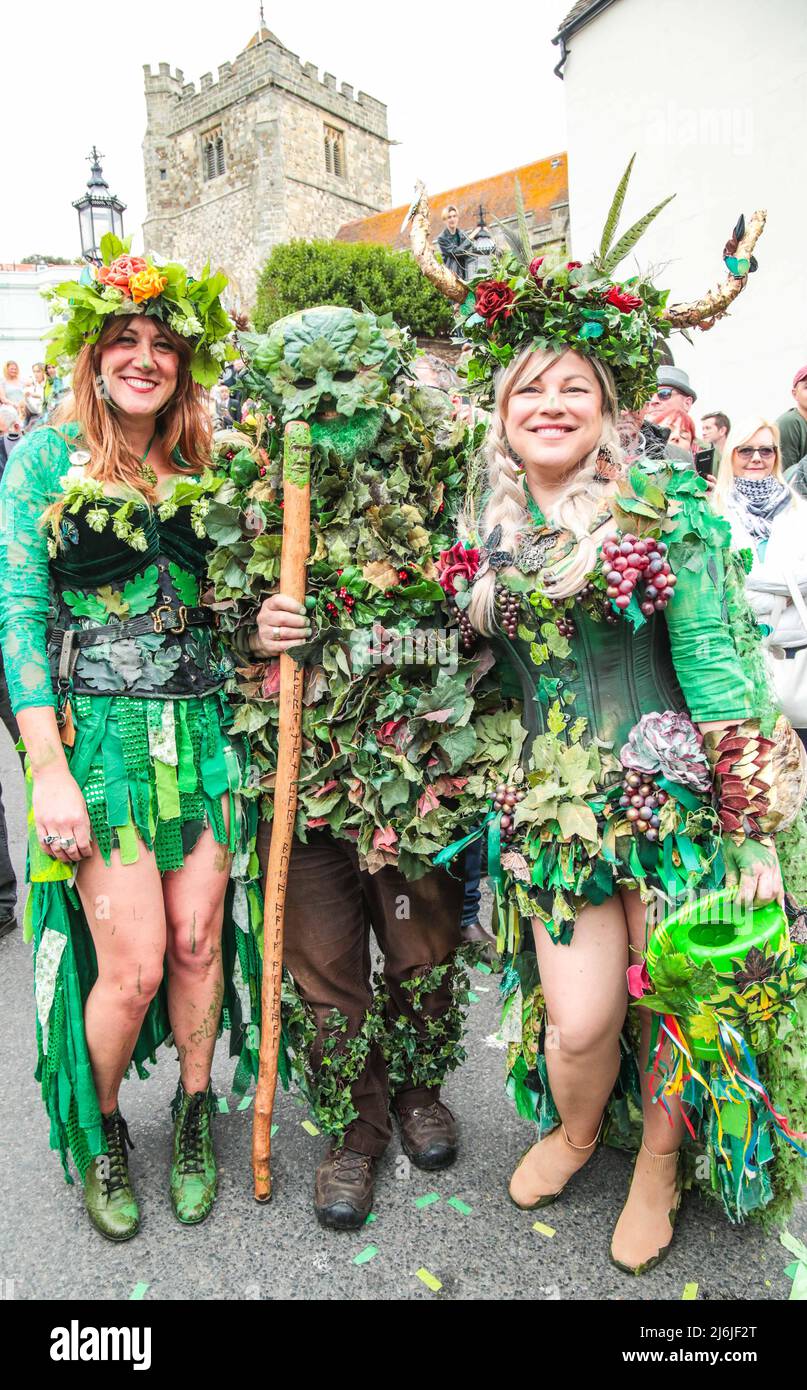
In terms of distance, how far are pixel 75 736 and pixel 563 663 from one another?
3.81ft

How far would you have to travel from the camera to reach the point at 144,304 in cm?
211

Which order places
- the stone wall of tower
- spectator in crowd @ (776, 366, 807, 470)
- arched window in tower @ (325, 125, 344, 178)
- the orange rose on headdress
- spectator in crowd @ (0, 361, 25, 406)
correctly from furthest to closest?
arched window in tower @ (325, 125, 344, 178), the stone wall of tower, spectator in crowd @ (0, 361, 25, 406), spectator in crowd @ (776, 366, 807, 470), the orange rose on headdress

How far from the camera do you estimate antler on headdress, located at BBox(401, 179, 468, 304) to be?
2248mm

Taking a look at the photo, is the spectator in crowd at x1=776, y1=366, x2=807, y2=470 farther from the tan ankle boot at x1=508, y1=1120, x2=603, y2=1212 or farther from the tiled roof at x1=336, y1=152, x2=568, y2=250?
the tiled roof at x1=336, y1=152, x2=568, y2=250

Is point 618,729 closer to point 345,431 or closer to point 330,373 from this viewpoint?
point 345,431

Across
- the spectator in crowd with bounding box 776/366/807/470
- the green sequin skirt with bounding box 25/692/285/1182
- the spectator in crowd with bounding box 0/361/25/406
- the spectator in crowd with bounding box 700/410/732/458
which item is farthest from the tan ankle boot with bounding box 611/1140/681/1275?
the spectator in crowd with bounding box 0/361/25/406

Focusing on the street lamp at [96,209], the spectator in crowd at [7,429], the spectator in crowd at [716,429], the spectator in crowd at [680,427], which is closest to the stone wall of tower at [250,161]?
the street lamp at [96,209]

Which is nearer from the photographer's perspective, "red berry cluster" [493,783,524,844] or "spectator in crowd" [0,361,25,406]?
"red berry cluster" [493,783,524,844]

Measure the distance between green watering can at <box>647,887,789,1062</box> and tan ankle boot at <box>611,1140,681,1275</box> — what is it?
639mm

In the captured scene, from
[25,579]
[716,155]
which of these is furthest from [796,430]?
[716,155]

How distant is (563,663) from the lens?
1979 mm

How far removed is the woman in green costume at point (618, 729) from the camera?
184 cm

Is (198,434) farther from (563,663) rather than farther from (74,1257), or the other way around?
(74,1257)

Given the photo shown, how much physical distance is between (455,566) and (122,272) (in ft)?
3.42
